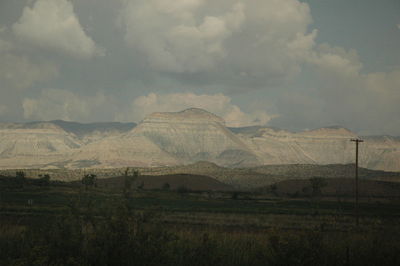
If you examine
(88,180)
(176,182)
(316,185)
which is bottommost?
(176,182)

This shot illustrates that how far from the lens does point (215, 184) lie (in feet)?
498

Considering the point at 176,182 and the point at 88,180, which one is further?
the point at 176,182

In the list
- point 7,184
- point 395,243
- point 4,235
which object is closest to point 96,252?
point 4,235

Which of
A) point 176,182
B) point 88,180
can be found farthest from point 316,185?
point 88,180

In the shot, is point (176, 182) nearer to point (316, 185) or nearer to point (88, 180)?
point (88, 180)

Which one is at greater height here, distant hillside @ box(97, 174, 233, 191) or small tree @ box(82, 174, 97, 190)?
small tree @ box(82, 174, 97, 190)

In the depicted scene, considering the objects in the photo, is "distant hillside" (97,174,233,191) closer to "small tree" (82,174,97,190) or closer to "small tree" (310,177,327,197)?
"small tree" (82,174,97,190)

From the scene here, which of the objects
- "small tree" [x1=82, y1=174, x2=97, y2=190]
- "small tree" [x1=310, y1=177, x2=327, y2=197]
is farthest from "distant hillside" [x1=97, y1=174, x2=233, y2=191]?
"small tree" [x1=310, y1=177, x2=327, y2=197]

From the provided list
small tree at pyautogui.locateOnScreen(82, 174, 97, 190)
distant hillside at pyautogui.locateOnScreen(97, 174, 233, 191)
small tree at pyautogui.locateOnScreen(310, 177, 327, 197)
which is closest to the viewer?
small tree at pyautogui.locateOnScreen(82, 174, 97, 190)

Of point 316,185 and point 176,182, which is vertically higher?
point 316,185

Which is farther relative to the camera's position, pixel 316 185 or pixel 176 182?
pixel 176 182

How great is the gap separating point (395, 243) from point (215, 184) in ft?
433

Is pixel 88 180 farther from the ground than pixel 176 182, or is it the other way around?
pixel 88 180

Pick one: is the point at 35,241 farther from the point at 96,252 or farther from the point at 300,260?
the point at 300,260
